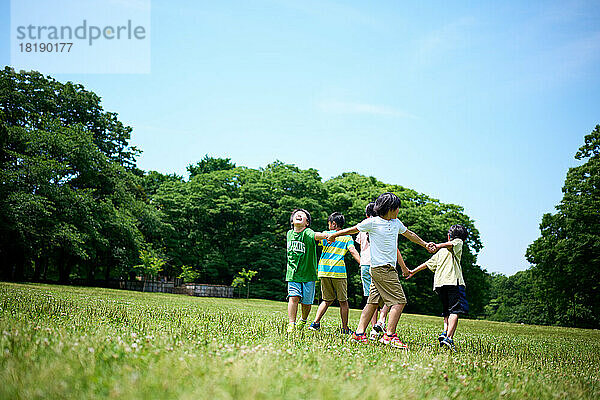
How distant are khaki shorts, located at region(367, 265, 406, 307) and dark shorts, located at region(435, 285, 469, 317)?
3.97ft

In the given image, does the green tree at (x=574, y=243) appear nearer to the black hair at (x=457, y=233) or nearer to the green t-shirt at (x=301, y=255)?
the black hair at (x=457, y=233)

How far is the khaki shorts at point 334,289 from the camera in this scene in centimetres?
845

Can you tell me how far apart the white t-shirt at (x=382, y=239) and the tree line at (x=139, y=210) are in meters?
29.3

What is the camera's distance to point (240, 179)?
54312 mm

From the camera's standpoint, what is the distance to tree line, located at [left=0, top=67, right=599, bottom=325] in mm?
32906

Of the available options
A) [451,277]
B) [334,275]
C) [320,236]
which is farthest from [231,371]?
[451,277]

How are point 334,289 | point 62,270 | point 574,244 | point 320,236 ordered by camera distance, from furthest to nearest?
point 62,270 → point 574,244 → point 334,289 → point 320,236

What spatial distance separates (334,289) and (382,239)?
6.16 feet

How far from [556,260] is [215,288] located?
1153 inches

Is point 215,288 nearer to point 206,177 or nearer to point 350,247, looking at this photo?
point 206,177

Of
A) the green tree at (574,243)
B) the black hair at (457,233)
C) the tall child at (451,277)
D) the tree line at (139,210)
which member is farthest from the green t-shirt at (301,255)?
the green tree at (574,243)

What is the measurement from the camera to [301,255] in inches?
321

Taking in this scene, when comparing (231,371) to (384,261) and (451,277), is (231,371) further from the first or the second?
(451,277)

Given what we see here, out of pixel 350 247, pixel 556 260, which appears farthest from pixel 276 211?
pixel 350 247
